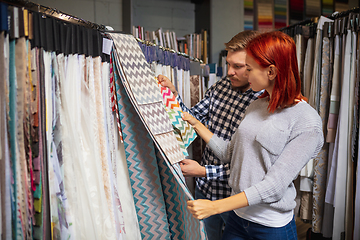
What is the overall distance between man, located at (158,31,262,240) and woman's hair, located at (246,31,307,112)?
0.30m

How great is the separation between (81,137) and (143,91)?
241 mm

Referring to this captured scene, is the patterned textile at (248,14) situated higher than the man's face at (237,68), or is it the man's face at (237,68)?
the patterned textile at (248,14)

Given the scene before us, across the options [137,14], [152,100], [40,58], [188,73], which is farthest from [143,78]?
[137,14]

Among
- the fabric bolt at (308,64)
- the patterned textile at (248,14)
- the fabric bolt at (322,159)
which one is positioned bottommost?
the fabric bolt at (322,159)

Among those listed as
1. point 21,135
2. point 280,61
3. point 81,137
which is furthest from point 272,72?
point 21,135

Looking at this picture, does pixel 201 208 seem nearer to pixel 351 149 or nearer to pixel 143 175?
pixel 143 175

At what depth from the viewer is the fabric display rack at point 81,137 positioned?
0.60 metres

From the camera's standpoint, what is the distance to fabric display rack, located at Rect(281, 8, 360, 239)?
62.6 inches

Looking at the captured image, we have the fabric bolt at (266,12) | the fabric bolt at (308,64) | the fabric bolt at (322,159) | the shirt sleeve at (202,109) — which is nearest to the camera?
the shirt sleeve at (202,109)

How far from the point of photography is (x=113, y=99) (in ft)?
2.90

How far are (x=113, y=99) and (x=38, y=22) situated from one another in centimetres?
31

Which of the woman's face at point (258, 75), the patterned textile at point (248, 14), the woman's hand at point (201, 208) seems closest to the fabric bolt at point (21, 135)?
the woman's hand at point (201, 208)

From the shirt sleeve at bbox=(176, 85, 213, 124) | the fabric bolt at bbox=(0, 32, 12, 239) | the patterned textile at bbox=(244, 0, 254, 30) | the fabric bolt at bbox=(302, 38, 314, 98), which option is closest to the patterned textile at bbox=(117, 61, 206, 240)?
the fabric bolt at bbox=(0, 32, 12, 239)

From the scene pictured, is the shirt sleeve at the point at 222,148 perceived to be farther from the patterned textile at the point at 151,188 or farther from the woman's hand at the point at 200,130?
the patterned textile at the point at 151,188
